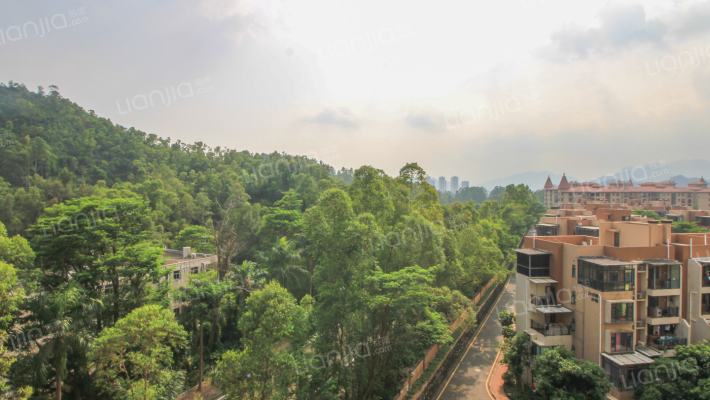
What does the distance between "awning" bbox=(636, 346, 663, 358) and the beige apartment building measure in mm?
33

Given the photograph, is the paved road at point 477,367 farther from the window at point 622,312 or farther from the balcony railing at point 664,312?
the balcony railing at point 664,312

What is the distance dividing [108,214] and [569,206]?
139ft

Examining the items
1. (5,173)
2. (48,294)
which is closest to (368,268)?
(48,294)

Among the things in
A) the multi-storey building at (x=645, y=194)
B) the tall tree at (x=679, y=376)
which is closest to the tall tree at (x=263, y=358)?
the tall tree at (x=679, y=376)

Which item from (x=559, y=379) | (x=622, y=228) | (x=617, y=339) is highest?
(x=622, y=228)

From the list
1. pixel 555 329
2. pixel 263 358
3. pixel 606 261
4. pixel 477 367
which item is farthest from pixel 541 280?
pixel 263 358

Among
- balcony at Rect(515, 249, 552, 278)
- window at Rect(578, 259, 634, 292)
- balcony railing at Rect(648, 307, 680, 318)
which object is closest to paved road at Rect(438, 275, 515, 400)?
balcony at Rect(515, 249, 552, 278)

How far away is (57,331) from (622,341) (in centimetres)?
2070

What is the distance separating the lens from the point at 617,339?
13.8 metres

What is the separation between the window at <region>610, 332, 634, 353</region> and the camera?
543 inches

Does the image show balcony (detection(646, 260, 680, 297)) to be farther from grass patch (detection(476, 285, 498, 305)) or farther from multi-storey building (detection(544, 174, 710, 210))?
multi-storey building (detection(544, 174, 710, 210))

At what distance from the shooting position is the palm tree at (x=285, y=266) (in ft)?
77.7

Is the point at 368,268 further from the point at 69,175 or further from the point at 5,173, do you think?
the point at 5,173

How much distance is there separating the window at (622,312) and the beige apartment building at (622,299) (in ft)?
0.10
